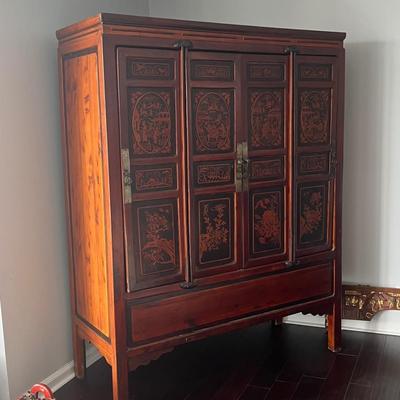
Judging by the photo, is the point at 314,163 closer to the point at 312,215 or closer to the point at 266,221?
the point at 312,215

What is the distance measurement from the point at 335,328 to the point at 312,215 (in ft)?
2.13

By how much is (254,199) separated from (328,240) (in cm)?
54

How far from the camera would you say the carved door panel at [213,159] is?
2506 mm

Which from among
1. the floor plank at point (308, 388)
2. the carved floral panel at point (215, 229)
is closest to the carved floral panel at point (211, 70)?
the carved floral panel at point (215, 229)

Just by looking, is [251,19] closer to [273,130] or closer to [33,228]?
[273,130]

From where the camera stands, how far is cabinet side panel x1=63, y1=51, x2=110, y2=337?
2.44 m

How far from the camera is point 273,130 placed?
2732 millimetres

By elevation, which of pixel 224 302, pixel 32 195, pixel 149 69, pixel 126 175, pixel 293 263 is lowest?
pixel 224 302

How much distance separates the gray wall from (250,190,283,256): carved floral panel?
714 mm

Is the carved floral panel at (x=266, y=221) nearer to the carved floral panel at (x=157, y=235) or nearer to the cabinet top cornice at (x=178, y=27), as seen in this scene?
the carved floral panel at (x=157, y=235)

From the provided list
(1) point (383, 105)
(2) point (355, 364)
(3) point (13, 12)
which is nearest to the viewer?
(3) point (13, 12)

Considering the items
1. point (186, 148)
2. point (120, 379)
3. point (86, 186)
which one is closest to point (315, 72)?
point (186, 148)

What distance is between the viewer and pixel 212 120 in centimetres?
255

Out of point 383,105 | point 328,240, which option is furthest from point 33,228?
point 383,105
